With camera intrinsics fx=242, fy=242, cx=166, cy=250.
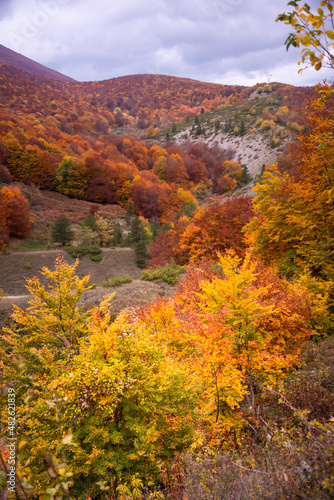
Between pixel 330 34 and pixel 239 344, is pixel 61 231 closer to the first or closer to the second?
pixel 239 344

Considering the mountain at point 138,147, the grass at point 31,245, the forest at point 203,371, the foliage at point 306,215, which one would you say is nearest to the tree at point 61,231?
the grass at point 31,245

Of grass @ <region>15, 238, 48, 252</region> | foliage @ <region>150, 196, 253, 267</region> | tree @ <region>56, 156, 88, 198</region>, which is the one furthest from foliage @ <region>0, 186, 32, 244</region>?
foliage @ <region>150, 196, 253, 267</region>

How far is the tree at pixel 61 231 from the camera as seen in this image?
1099 inches

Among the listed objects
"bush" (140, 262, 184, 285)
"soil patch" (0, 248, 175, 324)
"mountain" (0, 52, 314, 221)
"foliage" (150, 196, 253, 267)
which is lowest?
"soil patch" (0, 248, 175, 324)

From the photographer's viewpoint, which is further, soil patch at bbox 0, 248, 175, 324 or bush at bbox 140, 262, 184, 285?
bush at bbox 140, 262, 184, 285

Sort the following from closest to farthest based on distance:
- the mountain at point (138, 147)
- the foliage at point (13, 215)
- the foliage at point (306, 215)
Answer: the foliage at point (306, 215) → the foliage at point (13, 215) → the mountain at point (138, 147)

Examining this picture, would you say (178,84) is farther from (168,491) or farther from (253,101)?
(168,491)

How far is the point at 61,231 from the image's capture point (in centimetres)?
2838

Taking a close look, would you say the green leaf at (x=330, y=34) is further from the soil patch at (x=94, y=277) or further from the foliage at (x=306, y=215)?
the soil patch at (x=94, y=277)

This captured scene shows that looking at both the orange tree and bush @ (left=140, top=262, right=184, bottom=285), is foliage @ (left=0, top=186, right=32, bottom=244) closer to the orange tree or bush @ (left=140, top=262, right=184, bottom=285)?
bush @ (left=140, top=262, right=184, bottom=285)

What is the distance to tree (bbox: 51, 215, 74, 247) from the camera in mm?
27913

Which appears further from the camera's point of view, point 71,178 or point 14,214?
point 71,178

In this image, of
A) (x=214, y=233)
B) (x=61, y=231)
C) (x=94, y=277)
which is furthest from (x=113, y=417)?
(x=61, y=231)

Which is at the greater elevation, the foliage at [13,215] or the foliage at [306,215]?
the foliage at [306,215]
